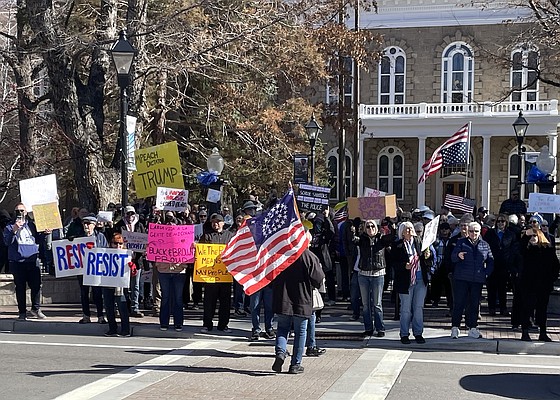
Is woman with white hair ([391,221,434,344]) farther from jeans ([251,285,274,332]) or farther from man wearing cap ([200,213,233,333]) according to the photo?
man wearing cap ([200,213,233,333])

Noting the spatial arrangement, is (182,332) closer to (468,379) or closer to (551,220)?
(468,379)

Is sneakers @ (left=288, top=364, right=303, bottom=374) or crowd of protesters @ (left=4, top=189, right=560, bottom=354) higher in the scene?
crowd of protesters @ (left=4, top=189, right=560, bottom=354)

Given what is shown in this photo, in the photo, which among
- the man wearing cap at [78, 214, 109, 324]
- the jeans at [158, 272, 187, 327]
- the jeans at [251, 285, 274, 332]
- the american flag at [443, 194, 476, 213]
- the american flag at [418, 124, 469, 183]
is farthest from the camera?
the american flag at [418, 124, 469, 183]

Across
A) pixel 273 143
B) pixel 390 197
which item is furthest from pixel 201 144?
pixel 390 197

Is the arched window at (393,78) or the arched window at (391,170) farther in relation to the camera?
the arched window at (391,170)

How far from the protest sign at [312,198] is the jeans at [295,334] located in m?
6.30

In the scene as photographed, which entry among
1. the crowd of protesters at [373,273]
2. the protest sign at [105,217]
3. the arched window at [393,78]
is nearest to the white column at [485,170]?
the arched window at [393,78]

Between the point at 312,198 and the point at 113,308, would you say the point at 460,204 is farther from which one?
the point at 113,308

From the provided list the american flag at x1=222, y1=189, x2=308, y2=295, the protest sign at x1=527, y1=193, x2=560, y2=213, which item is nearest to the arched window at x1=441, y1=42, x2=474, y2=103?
the protest sign at x1=527, y1=193, x2=560, y2=213

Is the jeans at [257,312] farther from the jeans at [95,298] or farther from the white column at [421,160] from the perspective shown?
the white column at [421,160]

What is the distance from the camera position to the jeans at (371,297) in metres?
12.0

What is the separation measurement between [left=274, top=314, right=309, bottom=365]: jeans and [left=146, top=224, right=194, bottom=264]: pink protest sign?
3140 millimetres

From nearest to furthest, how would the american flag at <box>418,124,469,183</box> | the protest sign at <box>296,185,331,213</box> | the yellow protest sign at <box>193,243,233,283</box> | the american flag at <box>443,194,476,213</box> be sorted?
the yellow protest sign at <box>193,243,233,283</box>, the protest sign at <box>296,185,331,213</box>, the american flag at <box>443,194,476,213</box>, the american flag at <box>418,124,469,183</box>

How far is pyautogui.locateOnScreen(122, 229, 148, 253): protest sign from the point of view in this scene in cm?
1377
